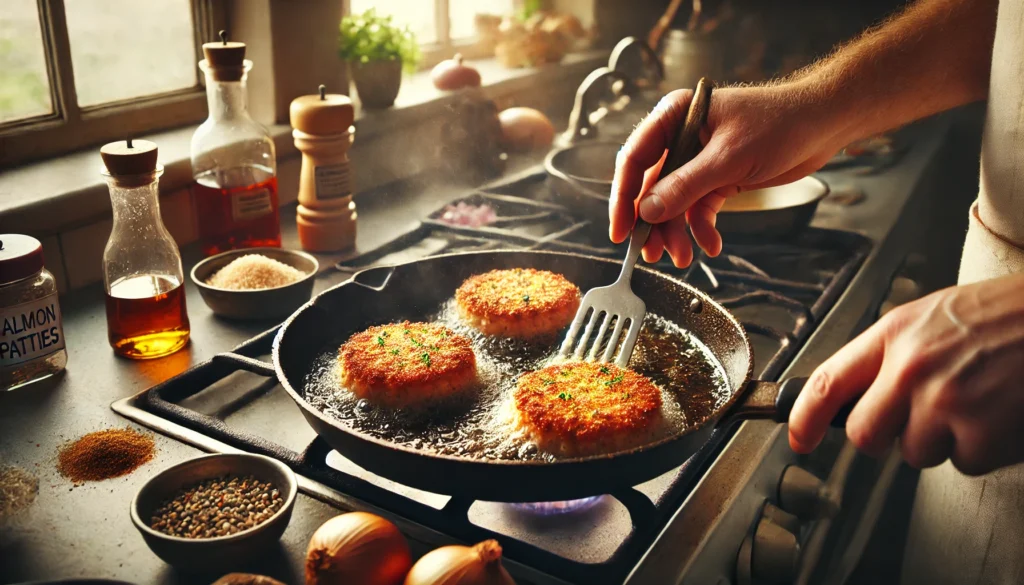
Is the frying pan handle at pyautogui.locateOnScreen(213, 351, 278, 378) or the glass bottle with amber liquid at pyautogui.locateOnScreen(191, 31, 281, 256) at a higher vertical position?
the glass bottle with amber liquid at pyautogui.locateOnScreen(191, 31, 281, 256)

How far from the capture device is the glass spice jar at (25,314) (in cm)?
112

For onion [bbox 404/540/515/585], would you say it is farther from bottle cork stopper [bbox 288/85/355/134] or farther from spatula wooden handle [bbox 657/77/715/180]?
bottle cork stopper [bbox 288/85/355/134]

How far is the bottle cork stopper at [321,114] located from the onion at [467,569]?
3.65ft

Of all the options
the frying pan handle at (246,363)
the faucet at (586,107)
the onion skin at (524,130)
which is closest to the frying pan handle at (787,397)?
the frying pan handle at (246,363)

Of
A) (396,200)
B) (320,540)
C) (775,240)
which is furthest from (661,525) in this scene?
(396,200)

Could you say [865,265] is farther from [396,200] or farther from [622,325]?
[396,200]

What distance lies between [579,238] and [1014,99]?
3.20ft

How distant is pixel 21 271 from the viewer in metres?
1.12

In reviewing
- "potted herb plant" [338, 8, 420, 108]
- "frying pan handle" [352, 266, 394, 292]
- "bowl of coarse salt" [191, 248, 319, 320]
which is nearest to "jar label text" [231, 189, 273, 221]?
"bowl of coarse salt" [191, 248, 319, 320]

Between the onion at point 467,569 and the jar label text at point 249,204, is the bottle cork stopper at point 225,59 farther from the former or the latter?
the onion at point 467,569

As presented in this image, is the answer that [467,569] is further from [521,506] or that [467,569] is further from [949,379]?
[949,379]

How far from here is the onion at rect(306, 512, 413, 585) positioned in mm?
786

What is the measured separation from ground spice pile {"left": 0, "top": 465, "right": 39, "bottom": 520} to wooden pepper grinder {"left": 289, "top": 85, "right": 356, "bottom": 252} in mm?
837

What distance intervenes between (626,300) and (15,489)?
2.80ft
